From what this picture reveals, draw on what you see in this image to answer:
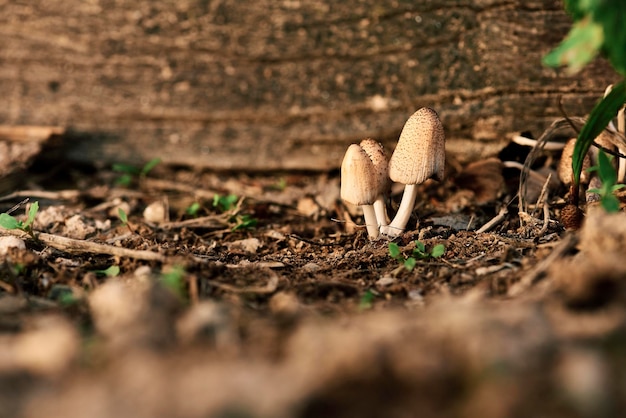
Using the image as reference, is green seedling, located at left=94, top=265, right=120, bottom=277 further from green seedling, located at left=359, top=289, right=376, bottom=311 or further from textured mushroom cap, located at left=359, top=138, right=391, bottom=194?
textured mushroom cap, located at left=359, top=138, right=391, bottom=194

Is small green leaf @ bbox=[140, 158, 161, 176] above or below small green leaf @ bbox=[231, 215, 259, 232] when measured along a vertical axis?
above

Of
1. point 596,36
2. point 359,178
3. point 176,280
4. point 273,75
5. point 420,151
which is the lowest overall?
point 176,280

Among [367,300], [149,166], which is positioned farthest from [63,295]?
[149,166]

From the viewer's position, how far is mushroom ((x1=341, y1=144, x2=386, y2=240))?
2.66m

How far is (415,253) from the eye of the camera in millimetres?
2506

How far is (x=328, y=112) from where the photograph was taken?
360cm

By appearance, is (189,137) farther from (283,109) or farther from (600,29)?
(600,29)

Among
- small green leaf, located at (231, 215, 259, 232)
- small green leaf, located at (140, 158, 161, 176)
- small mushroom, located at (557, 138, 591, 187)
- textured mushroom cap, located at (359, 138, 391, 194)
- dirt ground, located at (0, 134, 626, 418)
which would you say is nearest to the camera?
dirt ground, located at (0, 134, 626, 418)

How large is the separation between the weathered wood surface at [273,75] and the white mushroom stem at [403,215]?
731 mm

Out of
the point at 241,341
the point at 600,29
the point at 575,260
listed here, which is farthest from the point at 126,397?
the point at 600,29

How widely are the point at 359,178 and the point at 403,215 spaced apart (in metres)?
0.31

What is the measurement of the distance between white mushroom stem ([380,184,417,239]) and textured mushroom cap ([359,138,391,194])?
11 centimetres

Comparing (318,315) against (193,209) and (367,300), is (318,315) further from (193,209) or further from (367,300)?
(193,209)

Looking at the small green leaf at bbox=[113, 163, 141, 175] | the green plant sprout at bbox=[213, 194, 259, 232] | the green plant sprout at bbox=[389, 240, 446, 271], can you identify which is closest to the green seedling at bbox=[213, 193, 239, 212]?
the green plant sprout at bbox=[213, 194, 259, 232]
